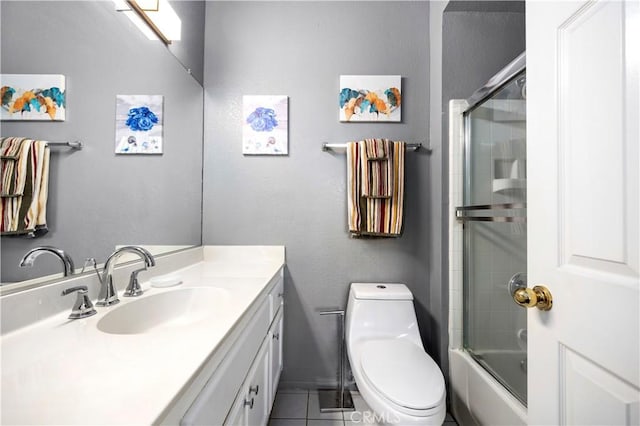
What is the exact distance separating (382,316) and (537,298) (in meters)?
0.86

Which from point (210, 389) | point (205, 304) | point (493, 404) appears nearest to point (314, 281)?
point (205, 304)

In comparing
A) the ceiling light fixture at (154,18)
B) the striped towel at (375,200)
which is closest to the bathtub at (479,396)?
the striped towel at (375,200)

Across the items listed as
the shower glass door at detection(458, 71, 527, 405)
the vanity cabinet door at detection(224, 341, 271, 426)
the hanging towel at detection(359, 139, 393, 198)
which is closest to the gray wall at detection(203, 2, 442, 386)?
the hanging towel at detection(359, 139, 393, 198)

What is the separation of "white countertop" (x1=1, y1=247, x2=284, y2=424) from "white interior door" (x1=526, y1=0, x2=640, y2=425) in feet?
2.56

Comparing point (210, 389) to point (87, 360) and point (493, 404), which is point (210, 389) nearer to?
point (87, 360)

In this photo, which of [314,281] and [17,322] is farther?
[314,281]

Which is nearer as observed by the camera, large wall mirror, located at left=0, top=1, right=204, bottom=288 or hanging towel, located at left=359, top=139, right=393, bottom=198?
large wall mirror, located at left=0, top=1, right=204, bottom=288

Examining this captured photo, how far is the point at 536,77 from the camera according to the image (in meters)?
0.73

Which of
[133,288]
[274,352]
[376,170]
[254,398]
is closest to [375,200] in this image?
[376,170]

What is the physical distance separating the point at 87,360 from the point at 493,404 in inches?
55.1

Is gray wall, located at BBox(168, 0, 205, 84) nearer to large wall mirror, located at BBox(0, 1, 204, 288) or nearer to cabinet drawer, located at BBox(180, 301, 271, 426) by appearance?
large wall mirror, located at BBox(0, 1, 204, 288)

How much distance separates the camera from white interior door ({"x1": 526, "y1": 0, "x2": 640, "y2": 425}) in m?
0.51

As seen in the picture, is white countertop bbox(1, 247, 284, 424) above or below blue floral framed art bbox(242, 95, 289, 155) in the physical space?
below

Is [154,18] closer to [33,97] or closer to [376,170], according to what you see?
[33,97]
